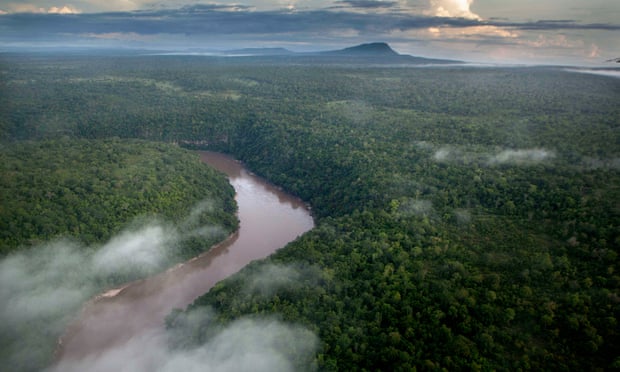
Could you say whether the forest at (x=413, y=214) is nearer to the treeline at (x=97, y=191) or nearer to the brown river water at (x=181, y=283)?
the treeline at (x=97, y=191)

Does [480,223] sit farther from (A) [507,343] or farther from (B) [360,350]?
(B) [360,350]

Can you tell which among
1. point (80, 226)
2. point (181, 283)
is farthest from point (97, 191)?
point (181, 283)

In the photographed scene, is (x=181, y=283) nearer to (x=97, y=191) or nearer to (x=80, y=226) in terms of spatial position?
(x=80, y=226)

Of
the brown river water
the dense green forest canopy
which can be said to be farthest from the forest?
the brown river water

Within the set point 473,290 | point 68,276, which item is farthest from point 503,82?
point 68,276

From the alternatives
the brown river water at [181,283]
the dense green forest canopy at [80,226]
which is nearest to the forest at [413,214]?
the dense green forest canopy at [80,226]

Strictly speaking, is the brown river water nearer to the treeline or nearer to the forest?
the treeline

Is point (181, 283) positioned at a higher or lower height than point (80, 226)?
lower
